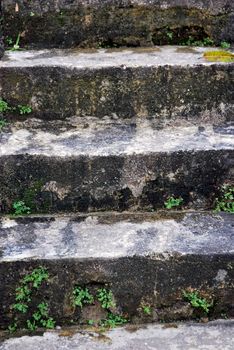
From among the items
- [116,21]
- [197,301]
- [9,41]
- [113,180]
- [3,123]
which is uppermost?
[116,21]

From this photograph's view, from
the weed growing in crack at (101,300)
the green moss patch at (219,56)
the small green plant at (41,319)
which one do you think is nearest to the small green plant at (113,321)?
the weed growing in crack at (101,300)

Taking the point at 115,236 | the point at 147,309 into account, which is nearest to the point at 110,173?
the point at 115,236

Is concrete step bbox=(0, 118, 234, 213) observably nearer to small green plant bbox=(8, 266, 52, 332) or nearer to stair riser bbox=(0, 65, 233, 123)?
stair riser bbox=(0, 65, 233, 123)

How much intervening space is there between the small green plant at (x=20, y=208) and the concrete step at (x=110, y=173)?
0.02 m

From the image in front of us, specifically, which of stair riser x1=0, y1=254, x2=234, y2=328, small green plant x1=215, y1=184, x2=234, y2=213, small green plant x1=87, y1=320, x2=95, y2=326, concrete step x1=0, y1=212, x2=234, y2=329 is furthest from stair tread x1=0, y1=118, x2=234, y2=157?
small green plant x1=87, y1=320, x2=95, y2=326

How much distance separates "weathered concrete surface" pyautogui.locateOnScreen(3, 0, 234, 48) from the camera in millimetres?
3955

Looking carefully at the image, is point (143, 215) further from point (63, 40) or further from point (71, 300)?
point (63, 40)

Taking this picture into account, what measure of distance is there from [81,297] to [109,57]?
168 cm

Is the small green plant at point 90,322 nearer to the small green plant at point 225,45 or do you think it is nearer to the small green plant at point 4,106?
the small green plant at point 4,106

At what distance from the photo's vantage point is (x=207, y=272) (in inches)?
111

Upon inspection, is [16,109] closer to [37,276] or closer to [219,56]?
[37,276]

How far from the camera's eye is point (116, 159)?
313cm

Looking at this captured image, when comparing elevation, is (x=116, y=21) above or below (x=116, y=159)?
above

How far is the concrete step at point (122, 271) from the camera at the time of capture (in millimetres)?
2775
